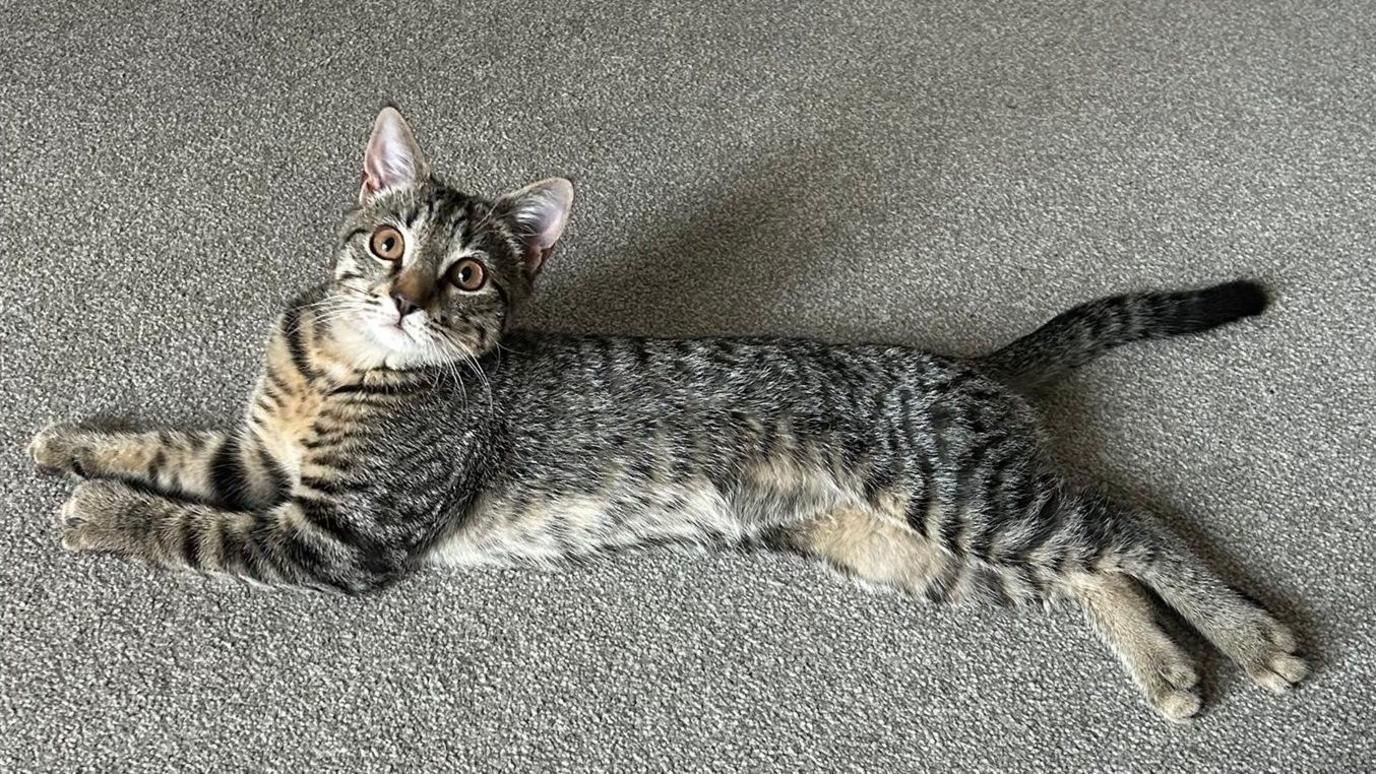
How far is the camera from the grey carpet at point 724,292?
1.40m

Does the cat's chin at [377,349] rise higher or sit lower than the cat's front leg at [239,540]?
higher

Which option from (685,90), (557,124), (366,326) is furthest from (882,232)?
(366,326)

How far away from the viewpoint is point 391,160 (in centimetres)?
152

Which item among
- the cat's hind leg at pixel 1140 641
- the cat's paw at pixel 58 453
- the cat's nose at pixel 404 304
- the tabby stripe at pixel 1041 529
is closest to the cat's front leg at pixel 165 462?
the cat's paw at pixel 58 453

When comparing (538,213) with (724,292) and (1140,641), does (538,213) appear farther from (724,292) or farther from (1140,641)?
(1140,641)

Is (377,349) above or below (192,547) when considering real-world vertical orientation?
above

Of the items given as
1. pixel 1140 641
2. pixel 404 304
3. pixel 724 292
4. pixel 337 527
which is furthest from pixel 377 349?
pixel 1140 641

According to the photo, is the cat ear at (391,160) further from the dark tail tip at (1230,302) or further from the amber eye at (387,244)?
the dark tail tip at (1230,302)

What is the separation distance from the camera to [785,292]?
1895mm

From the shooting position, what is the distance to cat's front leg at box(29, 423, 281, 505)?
1.51m

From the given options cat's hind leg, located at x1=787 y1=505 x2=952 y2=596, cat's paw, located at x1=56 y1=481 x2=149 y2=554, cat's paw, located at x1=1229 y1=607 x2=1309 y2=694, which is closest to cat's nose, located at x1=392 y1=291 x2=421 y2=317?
cat's paw, located at x1=56 y1=481 x2=149 y2=554

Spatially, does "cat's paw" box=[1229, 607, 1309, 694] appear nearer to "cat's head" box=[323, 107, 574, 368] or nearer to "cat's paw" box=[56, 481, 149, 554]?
"cat's head" box=[323, 107, 574, 368]

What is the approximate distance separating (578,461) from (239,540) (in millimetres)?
462

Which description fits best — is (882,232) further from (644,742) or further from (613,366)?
(644,742)
